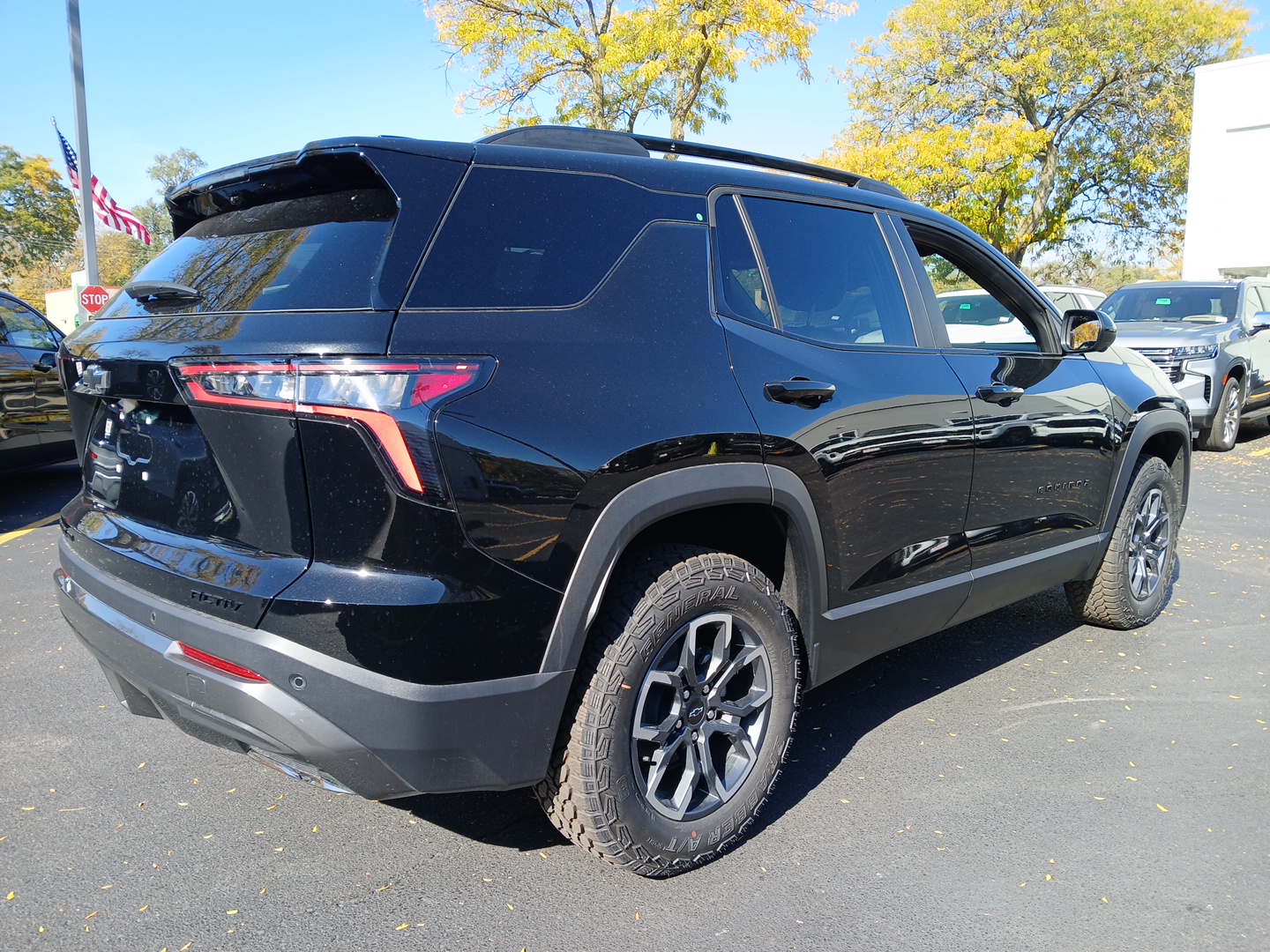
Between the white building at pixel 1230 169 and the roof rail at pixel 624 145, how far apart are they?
2674cm

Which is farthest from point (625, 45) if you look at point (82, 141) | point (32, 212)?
point (32, 212)

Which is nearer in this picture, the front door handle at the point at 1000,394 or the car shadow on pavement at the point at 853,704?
the car shadow on pavement at the point at 853,704

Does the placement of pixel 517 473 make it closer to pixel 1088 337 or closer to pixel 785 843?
pixel 785 843

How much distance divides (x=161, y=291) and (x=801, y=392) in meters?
1.72

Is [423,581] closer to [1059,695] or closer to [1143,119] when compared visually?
[1059,695]

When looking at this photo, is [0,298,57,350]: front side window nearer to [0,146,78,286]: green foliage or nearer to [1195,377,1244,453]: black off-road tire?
[1195,377,1244,453]: black off-road tire

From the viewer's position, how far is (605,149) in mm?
2705

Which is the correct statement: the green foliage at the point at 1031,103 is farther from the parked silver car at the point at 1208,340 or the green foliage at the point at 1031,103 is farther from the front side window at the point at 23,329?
the front side window at the point at 23,329

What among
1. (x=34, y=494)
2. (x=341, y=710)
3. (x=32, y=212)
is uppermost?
(x=32, y=212)

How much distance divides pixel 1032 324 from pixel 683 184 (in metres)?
1.93

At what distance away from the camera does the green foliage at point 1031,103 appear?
81.0 ft

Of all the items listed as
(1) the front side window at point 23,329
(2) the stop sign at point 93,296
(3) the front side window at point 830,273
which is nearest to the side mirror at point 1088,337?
(3) the front side window at point 830,273

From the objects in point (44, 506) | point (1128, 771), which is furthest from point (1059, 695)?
point (44, 506)

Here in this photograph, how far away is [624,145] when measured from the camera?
9.05 feet
